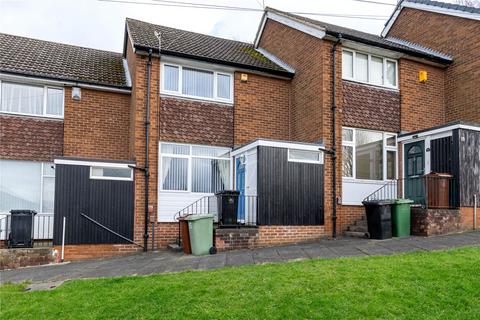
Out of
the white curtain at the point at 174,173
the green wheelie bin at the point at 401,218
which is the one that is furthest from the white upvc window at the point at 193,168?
the green wheelie bin at the point at 401,218

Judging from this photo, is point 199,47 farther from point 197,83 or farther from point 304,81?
point 304,81

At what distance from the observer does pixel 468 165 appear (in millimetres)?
11117

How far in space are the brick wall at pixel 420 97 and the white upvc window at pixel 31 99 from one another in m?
10.1

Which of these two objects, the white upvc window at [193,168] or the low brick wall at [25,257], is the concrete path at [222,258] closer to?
the low brick wall at [25,257]

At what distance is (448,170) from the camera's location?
11.3 metres

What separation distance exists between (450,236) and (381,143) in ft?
12.2

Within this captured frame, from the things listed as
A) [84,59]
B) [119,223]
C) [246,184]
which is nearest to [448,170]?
[246,184]

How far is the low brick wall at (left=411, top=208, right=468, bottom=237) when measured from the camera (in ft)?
34.1

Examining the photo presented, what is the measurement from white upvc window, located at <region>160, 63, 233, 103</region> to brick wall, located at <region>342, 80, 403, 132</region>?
134 inches

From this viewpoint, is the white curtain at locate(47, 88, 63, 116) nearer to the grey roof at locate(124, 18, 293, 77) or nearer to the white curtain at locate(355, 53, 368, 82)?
the grey roof at locate(124, 18, 293, 77)

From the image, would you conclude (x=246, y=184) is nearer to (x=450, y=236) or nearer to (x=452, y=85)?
(x=450, y=236)

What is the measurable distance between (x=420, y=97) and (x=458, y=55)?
196 centimetres

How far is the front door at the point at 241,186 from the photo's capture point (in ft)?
38.6

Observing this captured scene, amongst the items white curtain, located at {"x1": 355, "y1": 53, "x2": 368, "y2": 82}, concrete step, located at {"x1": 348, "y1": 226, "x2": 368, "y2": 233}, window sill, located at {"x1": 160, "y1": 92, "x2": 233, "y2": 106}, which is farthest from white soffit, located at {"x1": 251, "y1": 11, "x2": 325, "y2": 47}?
concrete step, located at {"x1": 348, "y1": 226, "x2": 368, "y2": 233}
